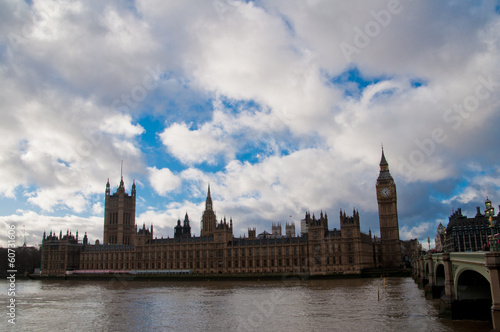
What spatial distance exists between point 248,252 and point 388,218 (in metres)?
50.1

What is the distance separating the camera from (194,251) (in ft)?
454

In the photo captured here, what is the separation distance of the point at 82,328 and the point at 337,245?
84945mm

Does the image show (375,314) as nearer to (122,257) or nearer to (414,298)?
(414,298)

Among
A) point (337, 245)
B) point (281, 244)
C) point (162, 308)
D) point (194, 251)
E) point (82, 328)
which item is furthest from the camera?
point (194, 251)

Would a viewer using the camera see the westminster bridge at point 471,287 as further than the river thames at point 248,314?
No

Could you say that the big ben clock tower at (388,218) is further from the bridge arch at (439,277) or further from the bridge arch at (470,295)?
the bridge arch at (470,295)

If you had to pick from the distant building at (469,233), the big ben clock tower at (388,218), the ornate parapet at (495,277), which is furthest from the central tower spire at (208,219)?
the ornate parapet at (495,277)

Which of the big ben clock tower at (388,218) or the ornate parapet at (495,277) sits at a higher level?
the big ben clock tower at (388,218)

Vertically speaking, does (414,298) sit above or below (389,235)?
below

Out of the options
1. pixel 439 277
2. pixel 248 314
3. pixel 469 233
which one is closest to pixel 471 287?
pixel 439 277

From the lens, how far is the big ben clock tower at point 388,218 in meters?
140

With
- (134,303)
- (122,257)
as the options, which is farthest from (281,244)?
(134,303)

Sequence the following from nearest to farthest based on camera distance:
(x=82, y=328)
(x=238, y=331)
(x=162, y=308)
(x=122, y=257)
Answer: (x=238, y=331) < (x=82, y=328) < (x=162, y=308) < (x=122, y=257)

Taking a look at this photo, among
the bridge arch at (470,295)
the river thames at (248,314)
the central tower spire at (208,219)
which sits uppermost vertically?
the central tower spire at (208,219)
